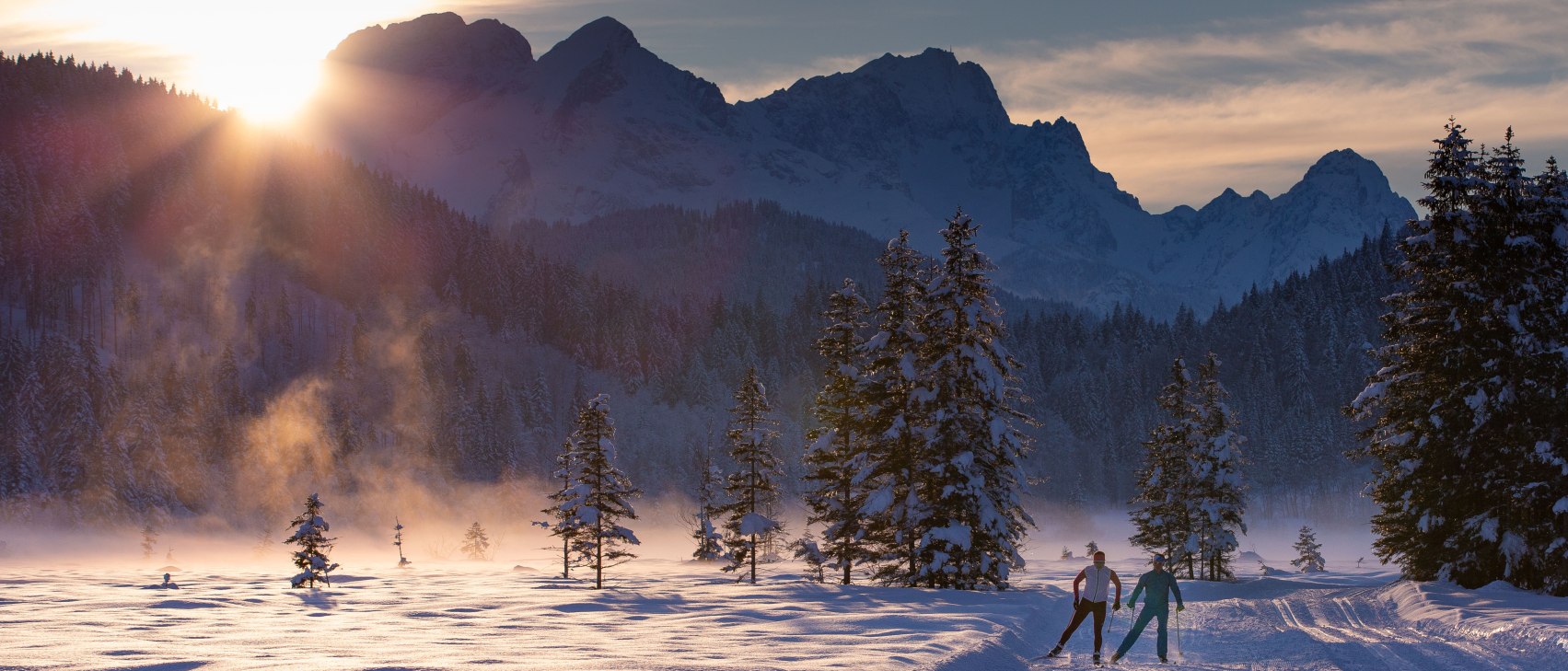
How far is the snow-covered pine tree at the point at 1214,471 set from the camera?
58281 mm

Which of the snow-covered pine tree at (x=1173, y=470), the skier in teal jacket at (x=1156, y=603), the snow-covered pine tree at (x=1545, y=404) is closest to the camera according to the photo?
the skier in teal jacket at (x=1156, y=603)

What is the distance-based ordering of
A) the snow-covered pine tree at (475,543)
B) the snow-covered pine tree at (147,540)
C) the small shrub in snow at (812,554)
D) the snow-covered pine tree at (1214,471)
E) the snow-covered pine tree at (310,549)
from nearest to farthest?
the small shrub in snow at (812,554) < the snow-covered pine tree at (310,549) < the snow-covered pine tree at (1214,471) < the snow-covered pine tree at (147,540) < the snow-covered pine tree at (475,543)

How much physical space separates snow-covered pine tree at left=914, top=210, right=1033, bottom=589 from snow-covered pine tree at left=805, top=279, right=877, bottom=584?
387 centimetres

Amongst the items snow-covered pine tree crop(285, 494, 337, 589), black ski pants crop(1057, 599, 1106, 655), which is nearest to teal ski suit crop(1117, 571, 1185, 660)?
black ski pants crop(1057, 599, 1106, 655)

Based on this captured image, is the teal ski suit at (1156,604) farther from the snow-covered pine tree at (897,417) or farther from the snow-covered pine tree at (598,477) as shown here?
the snow-covered pine tree at (598,477)

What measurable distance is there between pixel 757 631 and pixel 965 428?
51.6 feet

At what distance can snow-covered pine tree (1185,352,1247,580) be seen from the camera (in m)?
58.3

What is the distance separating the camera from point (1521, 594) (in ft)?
96.5

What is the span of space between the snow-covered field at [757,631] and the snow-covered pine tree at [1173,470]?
21540 millimetres

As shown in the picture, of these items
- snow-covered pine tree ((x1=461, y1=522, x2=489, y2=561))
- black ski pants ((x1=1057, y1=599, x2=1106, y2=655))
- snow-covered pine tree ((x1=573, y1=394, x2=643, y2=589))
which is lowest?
snow-covered pine tree ((x1=461, y1=522, x2=489, y2=561))

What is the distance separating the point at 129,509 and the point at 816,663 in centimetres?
12390

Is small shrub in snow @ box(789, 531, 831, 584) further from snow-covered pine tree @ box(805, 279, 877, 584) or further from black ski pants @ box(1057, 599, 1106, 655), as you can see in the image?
black ski pants @ box(1057, 599, 1106, 655)

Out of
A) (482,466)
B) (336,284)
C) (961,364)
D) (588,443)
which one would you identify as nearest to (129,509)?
(482,466)

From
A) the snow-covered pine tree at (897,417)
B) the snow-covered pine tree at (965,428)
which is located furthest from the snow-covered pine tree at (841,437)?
the snow-covered pine tree at (965,428)
